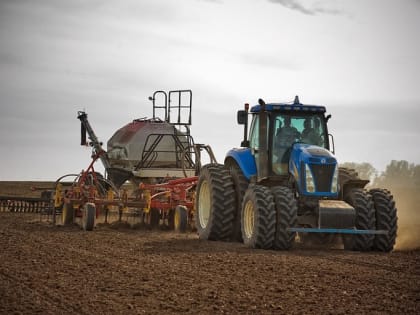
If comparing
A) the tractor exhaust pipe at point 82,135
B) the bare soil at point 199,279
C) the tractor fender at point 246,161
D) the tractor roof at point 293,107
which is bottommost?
the bare soil at point 199,279

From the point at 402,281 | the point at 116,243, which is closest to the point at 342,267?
the point at 402,281

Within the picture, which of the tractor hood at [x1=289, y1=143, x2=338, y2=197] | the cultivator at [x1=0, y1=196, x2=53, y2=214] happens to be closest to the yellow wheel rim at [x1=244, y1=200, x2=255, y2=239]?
the tractor hood at [x1=289, y1=143, x2=338, y2=197]

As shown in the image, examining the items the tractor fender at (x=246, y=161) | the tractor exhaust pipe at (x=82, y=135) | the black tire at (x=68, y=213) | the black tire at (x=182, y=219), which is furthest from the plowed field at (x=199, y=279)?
the tractor exhaust pipe at (x=82, y=135)

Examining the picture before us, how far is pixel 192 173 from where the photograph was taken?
859 inches

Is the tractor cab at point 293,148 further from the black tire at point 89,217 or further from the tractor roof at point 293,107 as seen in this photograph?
the black tire at point 89,217

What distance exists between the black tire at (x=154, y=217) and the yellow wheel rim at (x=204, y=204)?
152 inches

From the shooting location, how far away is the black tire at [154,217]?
62.1 feet

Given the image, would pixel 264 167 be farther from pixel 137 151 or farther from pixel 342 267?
pixel 137 151

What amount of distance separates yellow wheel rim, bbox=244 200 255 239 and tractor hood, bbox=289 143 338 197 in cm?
85

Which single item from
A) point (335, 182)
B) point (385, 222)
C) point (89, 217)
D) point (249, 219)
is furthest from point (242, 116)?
point (89, 217)

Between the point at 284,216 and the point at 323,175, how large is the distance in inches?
47.8

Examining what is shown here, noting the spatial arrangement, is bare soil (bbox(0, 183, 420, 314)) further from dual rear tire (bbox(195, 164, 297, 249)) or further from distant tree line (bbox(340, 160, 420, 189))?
distant tree line (bbox(340, 160, 420, 189))

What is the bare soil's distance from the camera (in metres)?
7.64

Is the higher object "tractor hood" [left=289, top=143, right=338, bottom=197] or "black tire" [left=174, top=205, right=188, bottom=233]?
"tractor hood" [left=289, top=143, right=338, bottom=197]
